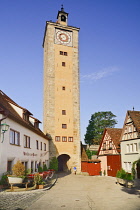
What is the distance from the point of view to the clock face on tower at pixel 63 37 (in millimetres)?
41422

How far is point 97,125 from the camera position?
6322 centimetres

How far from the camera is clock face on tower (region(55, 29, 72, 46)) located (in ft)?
136

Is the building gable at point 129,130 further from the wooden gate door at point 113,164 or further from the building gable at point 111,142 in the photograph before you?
the wooden gate door at point 113,164

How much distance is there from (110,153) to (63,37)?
23.9 meters

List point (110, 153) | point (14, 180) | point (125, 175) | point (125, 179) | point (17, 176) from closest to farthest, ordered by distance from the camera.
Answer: point (14, 180) → point (17, 176) → point (125, 179) → point (125, 175) → point (110, 153)

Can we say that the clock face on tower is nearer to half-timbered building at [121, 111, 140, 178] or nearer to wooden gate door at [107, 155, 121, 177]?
half-timbered building at [121, 111, 140, 178]

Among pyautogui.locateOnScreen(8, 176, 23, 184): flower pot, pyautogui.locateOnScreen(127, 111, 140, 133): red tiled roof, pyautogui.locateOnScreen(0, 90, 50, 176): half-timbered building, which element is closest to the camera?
pyautogui.locateOnScreen(8, 176, 23, 184): flower pot

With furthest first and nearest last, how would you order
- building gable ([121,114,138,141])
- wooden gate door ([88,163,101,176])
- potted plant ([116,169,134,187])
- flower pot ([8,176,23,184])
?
wooden gate door ([88,163,101,176])
building gable ([121,114,138,141])
potted plant ([116,169,134,187])
flower pot ([8,176,23,184])

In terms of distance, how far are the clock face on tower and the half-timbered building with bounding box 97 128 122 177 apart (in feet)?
63.3

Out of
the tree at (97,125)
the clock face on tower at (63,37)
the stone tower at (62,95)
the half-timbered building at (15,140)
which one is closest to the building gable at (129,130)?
the half-timbered building at (15,140)

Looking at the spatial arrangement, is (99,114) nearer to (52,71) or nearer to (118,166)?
(52,71)

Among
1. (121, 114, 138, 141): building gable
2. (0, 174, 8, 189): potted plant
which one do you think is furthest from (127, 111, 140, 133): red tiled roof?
(0, 174, 8, 189): potted plant

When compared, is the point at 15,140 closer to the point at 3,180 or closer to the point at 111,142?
the point at 3,180

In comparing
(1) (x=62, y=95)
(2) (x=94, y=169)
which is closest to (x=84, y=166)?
(2) (x=94, y=169)
